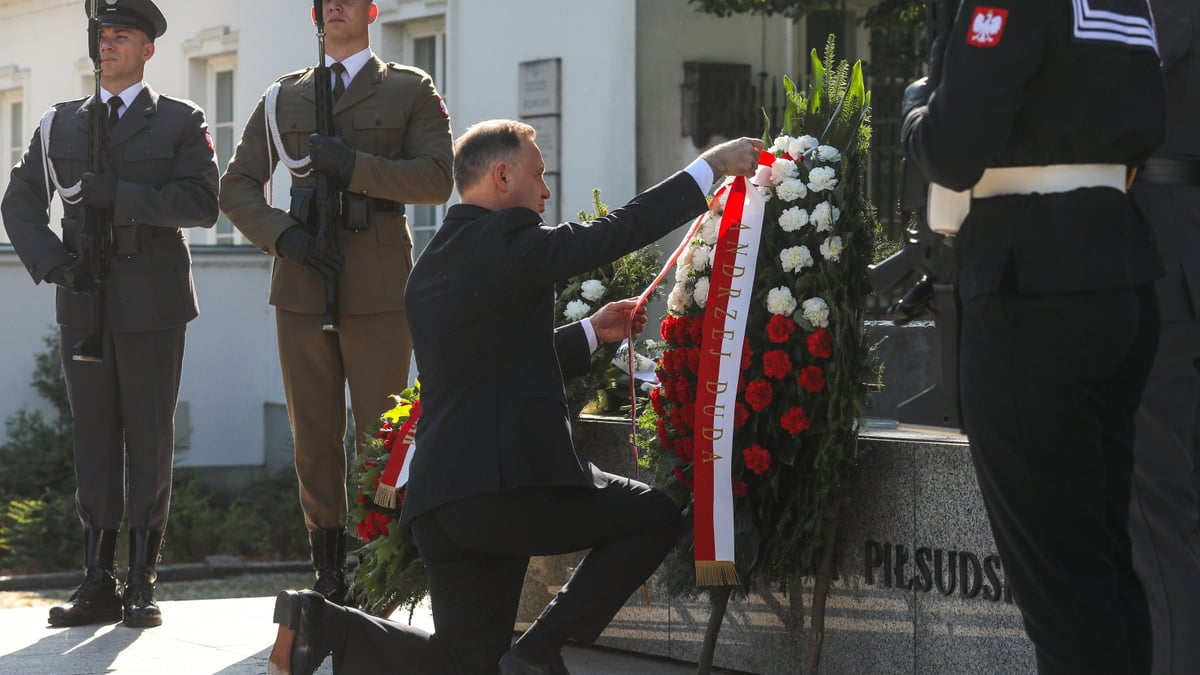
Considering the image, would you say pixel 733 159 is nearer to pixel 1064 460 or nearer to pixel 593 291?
pixel 593 291

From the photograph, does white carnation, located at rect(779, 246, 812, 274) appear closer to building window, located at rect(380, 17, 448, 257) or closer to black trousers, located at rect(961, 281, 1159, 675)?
black trousers, located at rect(961, 281, 1159, 675)

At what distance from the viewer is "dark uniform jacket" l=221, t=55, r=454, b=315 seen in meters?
6.36

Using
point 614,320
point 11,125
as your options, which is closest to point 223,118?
point 11,125

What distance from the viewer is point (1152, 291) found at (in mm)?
3361

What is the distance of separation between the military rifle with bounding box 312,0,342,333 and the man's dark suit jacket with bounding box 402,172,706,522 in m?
1.67

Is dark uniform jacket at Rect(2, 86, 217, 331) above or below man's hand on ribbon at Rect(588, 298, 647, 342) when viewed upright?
above

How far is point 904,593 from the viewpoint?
16.4 feet

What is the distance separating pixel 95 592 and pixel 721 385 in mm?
2939

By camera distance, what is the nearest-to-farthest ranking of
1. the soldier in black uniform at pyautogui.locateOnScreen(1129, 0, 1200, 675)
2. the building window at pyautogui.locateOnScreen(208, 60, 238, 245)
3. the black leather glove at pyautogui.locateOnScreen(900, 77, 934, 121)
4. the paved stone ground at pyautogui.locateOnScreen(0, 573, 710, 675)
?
the black leather glove at pyautogui.locateOnScreen(900, 77, 934, 121) < the soldier in black uniform at pyautogui.locateOnScreen(1129, 0, 1200, 675) < the paved stone ground at pyautogui.locateOnScreen(0, 573, 710, 675) < the building window at pyautogui.locateOnScreen(208, 60, 238, 245)

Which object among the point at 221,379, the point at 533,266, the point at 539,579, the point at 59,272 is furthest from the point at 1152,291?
the point at 221,379

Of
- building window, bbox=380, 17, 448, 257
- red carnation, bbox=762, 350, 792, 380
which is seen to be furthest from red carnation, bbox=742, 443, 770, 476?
building window, bbox=380, 17, 448, 257

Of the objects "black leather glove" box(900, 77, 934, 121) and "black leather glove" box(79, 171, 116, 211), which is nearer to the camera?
"black leather glove" box(900, 77, 934, 121)

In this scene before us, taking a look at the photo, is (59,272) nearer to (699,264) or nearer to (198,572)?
(699,264)

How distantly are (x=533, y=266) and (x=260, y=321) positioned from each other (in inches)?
411
